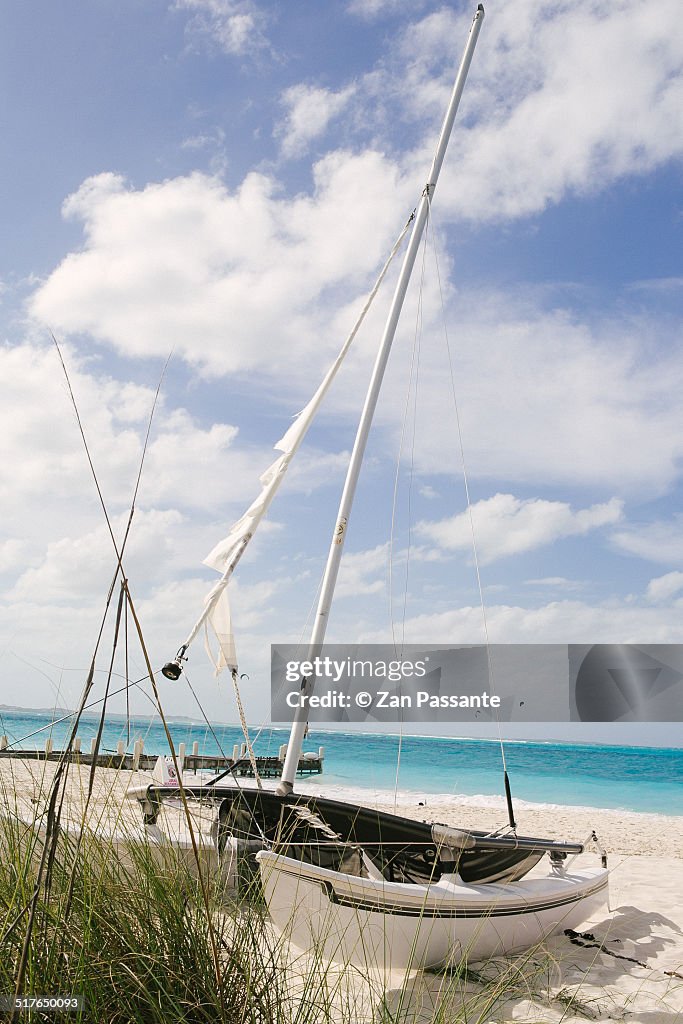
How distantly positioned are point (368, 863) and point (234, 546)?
10.9ft

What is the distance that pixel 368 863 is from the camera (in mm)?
5781

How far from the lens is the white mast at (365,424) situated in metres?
6.62

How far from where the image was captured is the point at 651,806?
98.6 ft

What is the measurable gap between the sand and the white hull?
0.68 feet

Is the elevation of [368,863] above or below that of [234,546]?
below

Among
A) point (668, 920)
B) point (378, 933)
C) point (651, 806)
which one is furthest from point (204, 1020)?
point (651, 806)

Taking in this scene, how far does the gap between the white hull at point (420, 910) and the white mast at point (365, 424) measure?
978 millimetres

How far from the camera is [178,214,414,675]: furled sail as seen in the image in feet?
24.2

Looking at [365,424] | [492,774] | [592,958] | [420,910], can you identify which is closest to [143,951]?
[420,910]

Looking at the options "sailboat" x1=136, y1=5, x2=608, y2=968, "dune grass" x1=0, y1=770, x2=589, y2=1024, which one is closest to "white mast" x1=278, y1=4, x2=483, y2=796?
"sailboat" x1=136, y1=5, x2=608, y2=968

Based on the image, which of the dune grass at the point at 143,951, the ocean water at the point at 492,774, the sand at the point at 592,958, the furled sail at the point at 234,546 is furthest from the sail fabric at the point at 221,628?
the ocean water at the point at 492,774

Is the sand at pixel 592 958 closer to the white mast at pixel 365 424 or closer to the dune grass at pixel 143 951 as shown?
the dune grass at pixel 143 951

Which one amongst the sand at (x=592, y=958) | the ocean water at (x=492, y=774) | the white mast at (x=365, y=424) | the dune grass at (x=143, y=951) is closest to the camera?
the dune grass at (x=143, y=951)

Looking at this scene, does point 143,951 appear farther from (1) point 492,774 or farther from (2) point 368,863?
(1) point 492,774
